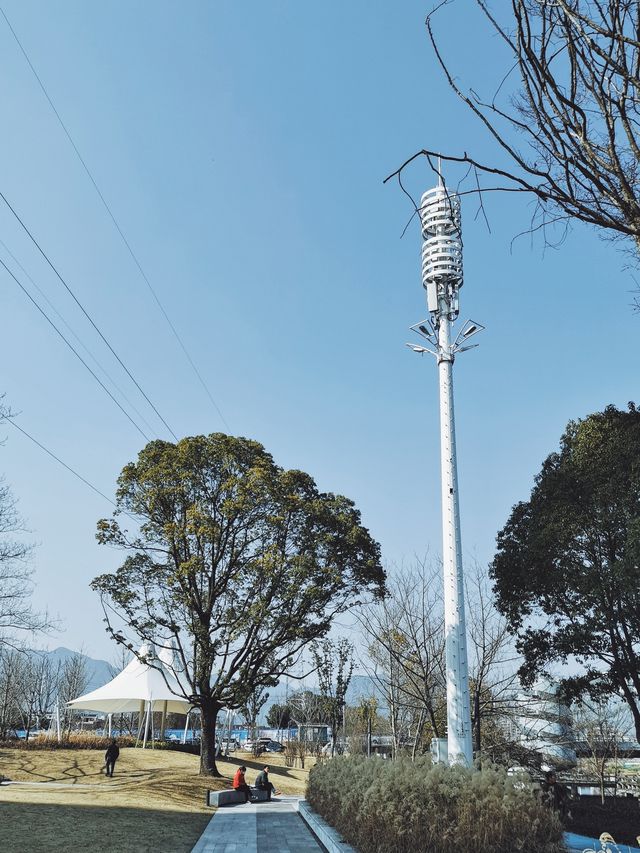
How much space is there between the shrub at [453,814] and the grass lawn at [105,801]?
12.0ft

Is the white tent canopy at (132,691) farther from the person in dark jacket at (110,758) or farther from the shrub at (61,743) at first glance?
the person in dark jacket at (110,758)

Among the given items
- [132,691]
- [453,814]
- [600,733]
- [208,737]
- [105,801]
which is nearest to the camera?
[453,814]

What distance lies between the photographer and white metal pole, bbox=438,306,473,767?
13.9 meters

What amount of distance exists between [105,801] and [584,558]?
13.2 meters

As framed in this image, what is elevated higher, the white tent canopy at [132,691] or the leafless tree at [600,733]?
the white tent canopy at [132,691]

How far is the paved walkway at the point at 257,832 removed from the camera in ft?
33.4

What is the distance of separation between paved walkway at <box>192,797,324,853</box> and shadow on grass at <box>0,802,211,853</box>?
0.32m

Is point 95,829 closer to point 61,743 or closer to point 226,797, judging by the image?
point 226,797

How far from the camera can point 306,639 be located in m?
19.6

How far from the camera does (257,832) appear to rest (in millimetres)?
11906

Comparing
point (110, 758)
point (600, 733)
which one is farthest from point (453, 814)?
point (600, 733)

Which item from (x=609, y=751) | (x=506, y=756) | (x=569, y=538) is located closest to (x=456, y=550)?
(x=569, y=538)

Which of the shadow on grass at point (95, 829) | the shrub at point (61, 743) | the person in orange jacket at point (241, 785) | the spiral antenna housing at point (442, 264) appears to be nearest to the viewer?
the shadow on grass at point (95, 829)

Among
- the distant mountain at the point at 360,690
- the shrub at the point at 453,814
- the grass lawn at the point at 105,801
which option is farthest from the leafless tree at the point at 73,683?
the shrub at the point at 453,814
